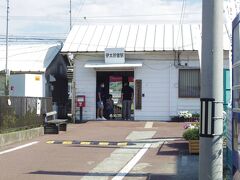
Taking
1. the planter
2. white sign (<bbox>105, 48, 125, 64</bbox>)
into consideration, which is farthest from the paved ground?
white sign (<bbox>105, 48, 125, 64</bbox>)

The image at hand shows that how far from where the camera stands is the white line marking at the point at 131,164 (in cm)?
1058

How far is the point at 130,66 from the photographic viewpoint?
25922 millimetres

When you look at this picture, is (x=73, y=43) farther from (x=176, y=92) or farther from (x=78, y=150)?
(x=78, y=150)

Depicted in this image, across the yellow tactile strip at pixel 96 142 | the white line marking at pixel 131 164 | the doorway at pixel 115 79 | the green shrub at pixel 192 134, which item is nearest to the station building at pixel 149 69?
the doorway at pixel 115 79

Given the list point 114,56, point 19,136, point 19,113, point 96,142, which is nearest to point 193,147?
point 96,142

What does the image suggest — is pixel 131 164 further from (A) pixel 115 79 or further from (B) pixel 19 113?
→ (A) pixel 115 79

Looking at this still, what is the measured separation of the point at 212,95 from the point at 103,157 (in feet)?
22.3

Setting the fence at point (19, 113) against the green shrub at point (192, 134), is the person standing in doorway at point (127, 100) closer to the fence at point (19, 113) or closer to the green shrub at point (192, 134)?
the fence at point (19, 113)

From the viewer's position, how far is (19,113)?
1855 centimetres

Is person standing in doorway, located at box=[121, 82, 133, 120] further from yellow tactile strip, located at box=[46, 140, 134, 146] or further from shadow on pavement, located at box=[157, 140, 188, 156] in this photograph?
shadow on pavement, located at box=[157, 140, 188, 156]

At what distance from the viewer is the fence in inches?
674

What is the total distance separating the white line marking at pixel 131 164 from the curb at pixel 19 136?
14.3ft

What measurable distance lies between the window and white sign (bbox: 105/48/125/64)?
305 cm

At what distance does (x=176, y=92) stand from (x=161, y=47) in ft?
7.86
